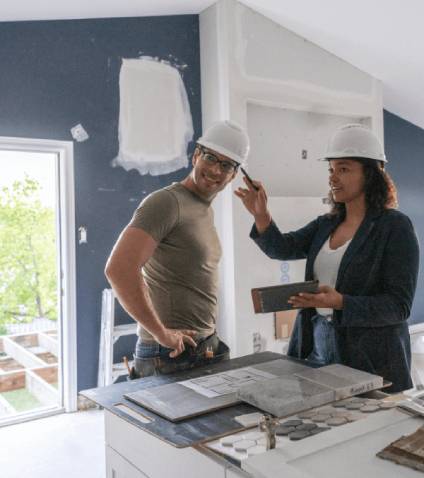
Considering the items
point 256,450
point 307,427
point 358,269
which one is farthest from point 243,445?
point 358,269

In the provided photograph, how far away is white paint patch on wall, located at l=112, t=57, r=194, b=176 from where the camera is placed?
3.59 metres

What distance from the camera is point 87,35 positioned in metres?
3.44

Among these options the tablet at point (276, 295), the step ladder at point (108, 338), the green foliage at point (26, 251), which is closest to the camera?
the tablet at point (276, 295)

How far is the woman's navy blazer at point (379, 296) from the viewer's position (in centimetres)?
150

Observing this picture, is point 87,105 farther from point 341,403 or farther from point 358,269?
point 341,403

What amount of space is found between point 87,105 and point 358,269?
2.52 meters

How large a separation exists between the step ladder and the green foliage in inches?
18.9

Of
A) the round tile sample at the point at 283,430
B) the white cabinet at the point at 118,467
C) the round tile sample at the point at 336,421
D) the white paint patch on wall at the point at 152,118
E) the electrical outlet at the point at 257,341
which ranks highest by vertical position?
the white paint patch on wall at the point at 152,118

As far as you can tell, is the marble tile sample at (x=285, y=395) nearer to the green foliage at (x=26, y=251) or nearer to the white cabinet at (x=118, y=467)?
the white cabinet at (x=118, y=467)

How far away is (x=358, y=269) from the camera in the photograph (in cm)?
159

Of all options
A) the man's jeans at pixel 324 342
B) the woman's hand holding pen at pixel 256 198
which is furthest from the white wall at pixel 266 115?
the man's jeans at pixel 324 342

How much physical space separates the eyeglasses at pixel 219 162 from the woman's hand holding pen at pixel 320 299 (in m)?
0.55

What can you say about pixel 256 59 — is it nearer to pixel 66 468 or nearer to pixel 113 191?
pixel 113 191

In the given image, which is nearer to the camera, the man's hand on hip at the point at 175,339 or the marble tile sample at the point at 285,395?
Answer: the marble tile sample at the point at 285,395
